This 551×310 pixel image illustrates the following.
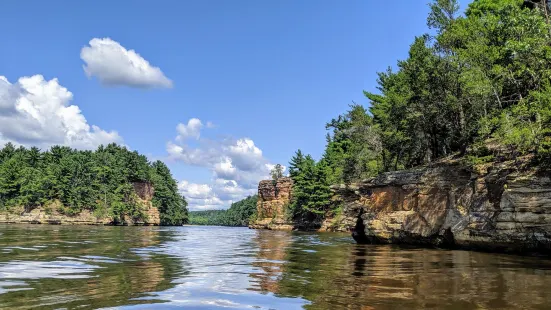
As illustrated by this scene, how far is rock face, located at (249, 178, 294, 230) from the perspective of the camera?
295ft

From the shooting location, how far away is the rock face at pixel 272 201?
295 ft

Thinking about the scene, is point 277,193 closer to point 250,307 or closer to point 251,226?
point 251,226

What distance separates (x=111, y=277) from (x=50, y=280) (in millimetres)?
1322

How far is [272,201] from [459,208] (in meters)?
74.0

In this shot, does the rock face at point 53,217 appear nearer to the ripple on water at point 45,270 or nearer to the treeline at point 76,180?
the treeline at point 76,180

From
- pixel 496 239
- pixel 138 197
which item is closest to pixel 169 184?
pixel 138 197

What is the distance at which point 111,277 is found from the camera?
31.7ft

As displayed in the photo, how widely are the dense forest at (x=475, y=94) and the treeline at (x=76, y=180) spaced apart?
79.2 meters

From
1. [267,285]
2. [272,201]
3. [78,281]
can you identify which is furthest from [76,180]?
[267,285]

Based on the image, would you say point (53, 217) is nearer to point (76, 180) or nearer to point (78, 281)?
point (76, 180)

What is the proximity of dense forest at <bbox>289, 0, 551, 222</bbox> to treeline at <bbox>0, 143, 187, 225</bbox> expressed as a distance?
7915 centimetres

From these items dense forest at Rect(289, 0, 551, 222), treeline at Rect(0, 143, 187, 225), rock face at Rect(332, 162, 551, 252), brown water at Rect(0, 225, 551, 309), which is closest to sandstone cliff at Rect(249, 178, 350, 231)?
treeline at Rect(0, 143, 187, 225)

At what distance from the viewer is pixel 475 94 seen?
79.5 feet

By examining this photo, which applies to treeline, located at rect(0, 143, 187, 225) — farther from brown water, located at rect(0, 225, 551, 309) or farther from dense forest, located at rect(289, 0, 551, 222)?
brown water, located at rect(0, 225, 551, 309)
